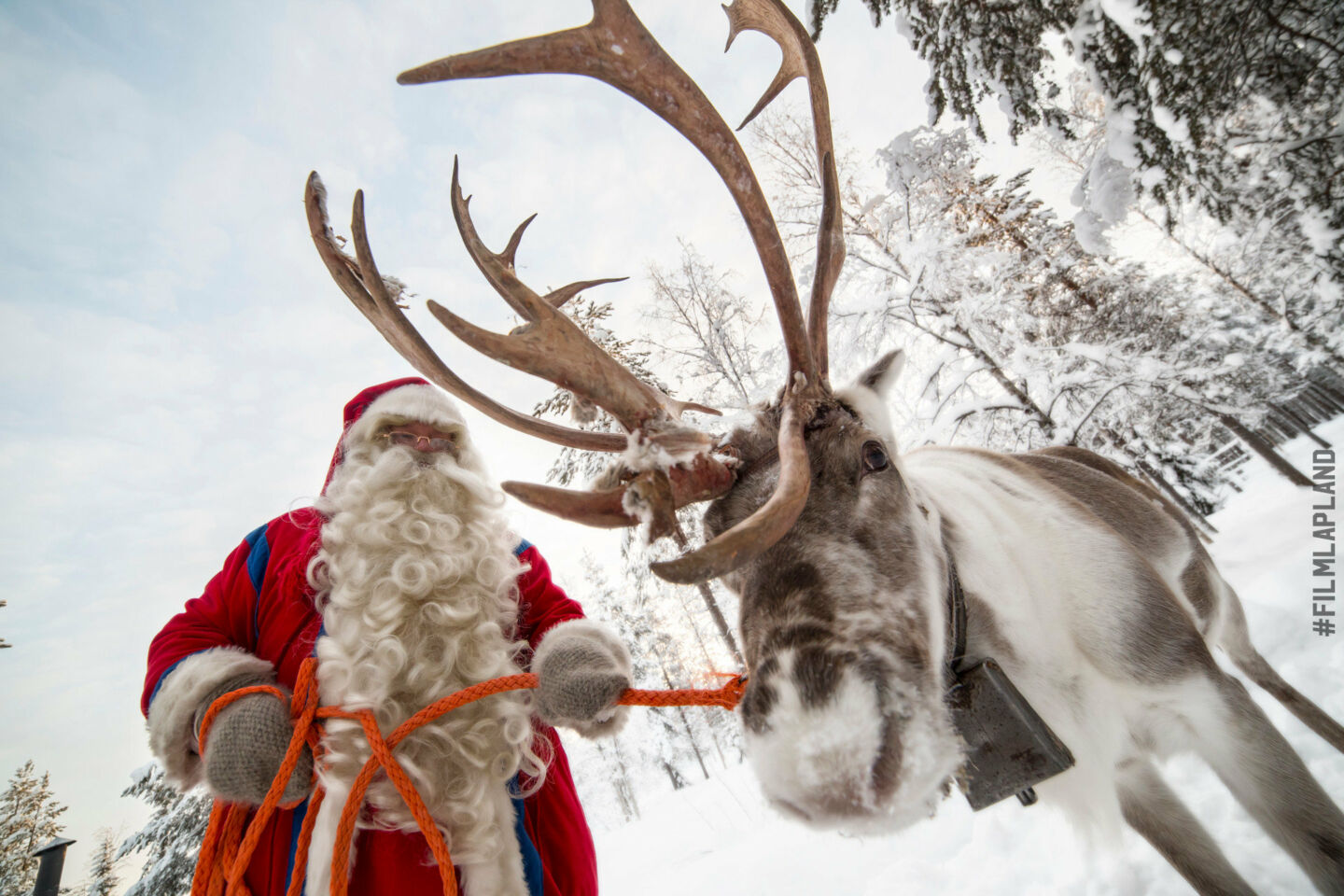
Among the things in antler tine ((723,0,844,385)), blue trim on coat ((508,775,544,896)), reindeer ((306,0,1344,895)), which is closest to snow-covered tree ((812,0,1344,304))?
antler tine ((723,0,844,385))

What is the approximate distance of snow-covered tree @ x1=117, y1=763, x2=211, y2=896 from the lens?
8.53 metres

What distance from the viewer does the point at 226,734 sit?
144 cm

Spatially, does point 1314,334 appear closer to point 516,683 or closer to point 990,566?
point 990,566

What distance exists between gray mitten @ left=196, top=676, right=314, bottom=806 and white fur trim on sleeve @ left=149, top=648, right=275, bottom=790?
44 millimetres

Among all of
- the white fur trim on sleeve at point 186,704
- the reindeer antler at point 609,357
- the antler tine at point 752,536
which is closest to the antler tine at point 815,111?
the reindeer antler at point 609,357

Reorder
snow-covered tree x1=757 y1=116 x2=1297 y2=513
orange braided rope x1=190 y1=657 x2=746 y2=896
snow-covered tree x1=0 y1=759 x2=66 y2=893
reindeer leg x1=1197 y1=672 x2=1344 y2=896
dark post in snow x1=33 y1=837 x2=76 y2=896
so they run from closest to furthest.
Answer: orange braided rope x1=190 y1=657 x2=746 y2=896 → reindeer leg x1=1197 y1=672 x2=1344 y2=896 → dark post in snow x1=33 y1=837 x2=76 y2=896 → snow-covered tree x1=757 y1=116 x2=1297 y2=513 → snow-covered tree x1=0 y1=759 x2=66 y2=893

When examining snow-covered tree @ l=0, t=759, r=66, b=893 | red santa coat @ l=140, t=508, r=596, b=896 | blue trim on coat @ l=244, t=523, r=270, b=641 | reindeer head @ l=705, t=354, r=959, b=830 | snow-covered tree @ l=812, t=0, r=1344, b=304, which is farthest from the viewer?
snow-covered tree @ l=0, t=759, r=66, b=893

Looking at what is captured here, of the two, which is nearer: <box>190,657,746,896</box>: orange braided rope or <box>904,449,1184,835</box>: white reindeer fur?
<box>190,657,746,896</box>: orange braided rope

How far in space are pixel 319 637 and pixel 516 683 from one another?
73cm

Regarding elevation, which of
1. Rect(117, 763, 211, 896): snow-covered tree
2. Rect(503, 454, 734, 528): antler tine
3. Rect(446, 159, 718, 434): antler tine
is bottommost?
Rect(117, 763, 211, 896): snow-covered tree

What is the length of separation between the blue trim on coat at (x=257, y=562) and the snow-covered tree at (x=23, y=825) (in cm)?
2622

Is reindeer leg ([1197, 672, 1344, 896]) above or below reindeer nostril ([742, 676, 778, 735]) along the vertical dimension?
below

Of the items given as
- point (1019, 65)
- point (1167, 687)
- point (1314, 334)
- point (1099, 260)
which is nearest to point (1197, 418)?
point (1314, 334)

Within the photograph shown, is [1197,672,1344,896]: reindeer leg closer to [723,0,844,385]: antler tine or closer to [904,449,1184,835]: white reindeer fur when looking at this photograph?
[904,449,1184,835]: white reindeer fur
